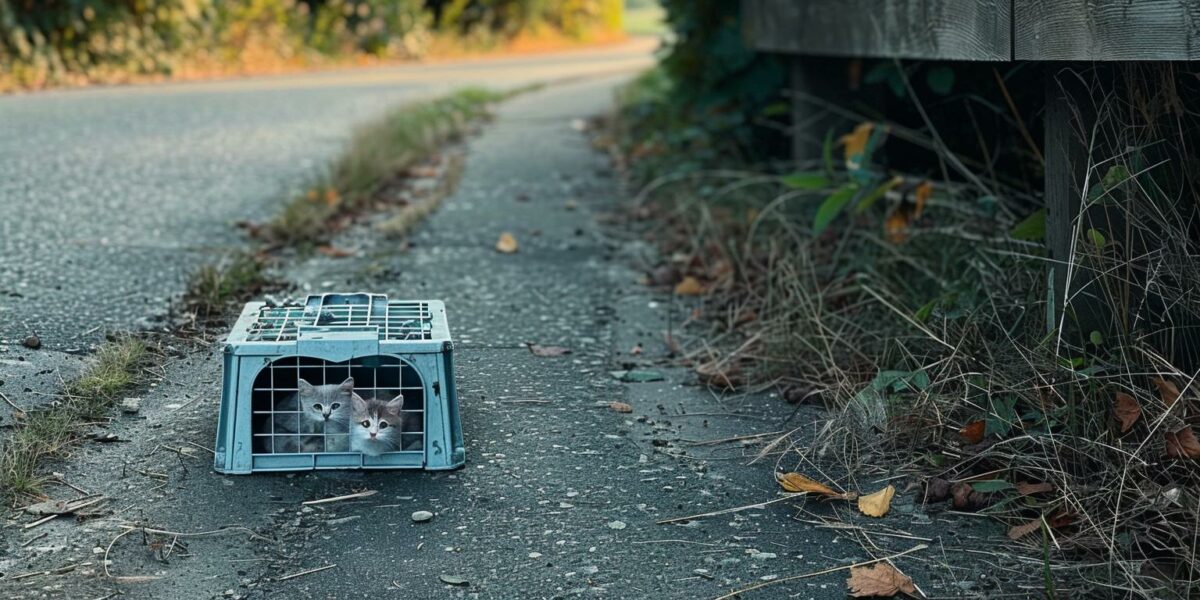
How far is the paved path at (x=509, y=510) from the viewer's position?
1.96m

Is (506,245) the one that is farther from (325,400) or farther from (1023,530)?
(1023,530)

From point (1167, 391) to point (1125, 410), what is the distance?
8 cm

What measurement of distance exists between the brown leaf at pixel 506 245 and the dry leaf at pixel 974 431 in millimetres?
2192

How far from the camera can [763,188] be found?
4.88 m

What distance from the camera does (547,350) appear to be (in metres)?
3.17

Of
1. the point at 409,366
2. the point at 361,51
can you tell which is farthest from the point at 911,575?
the point at 361,51

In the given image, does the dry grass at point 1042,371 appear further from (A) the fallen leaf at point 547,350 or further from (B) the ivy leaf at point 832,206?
(A) the fallen leaf at point 547,350

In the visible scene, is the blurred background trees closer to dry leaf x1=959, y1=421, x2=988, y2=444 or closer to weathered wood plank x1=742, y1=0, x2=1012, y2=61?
weathered wood plank x1=742, y1=0, x2=1012, y2=61

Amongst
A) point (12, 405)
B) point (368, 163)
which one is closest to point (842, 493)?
point (12, 405)

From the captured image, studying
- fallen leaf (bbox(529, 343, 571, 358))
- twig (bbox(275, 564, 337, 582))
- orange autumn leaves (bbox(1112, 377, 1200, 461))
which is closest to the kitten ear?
twig (bbox(275, 564, 337, 582))

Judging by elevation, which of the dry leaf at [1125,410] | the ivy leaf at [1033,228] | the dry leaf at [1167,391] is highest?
the ivy leaf at [1033,228]

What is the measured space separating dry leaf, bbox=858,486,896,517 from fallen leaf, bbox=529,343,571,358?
109cm

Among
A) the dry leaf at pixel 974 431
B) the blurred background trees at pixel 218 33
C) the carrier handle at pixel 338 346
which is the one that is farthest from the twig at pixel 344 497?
the blurred background trees at pixel 218 33

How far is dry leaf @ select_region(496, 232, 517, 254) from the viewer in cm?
427
